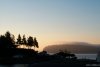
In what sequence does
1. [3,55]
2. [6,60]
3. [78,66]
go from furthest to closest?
[3,55], [6,60], [78,66]

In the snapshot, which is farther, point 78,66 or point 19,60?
point 19,60

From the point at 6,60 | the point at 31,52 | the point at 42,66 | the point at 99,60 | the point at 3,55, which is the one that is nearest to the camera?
the point at 42,66

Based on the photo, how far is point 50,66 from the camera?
8675 centimetres

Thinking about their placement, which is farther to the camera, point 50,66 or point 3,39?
point 3,39

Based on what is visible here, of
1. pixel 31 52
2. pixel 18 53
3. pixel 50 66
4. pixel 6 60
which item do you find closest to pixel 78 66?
pixel 50 66

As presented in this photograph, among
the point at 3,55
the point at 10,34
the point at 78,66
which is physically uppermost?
the point at 10,34

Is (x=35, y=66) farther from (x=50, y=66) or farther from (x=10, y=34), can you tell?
(x=10, y=34)

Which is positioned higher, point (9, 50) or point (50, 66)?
point (9, 50)

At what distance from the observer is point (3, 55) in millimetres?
159000

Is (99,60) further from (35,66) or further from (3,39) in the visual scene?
(3,39)

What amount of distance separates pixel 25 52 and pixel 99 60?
83912 millimetres

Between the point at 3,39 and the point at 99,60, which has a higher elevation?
the point at 3,39

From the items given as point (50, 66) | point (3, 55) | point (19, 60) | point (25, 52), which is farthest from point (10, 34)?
point (50, 66)

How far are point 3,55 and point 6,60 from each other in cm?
1538
